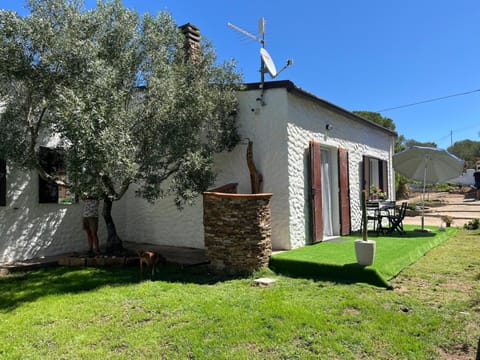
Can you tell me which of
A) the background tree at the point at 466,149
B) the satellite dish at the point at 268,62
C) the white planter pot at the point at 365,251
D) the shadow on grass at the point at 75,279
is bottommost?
the shadow on grass at the point at 75,279

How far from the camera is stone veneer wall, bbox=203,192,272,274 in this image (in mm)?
6359

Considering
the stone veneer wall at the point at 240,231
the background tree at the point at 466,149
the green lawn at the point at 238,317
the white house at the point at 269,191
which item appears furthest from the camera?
the background tree at the point at 466,149

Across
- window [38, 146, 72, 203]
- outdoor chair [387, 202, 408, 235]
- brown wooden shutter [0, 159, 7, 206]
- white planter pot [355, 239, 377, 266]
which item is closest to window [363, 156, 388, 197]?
outdoor chair [387, 202, 408, 235]

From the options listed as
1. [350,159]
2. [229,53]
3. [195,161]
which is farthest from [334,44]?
[195,161]

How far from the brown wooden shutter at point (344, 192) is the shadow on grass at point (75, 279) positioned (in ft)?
14.9

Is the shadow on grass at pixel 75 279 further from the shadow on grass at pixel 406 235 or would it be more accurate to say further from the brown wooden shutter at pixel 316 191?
the shadow on grass at pixel 406 235

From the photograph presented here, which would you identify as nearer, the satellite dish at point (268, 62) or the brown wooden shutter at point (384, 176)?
the satellite dish at point (268, 62)

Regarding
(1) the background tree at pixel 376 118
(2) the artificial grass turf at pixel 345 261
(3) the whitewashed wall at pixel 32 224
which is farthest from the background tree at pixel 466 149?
(3) the whitewashed wall at pixel 32 224

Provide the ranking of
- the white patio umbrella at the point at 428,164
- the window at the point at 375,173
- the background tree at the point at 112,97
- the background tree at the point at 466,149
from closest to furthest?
1. the background tree at the point at 112,97
2. the white patio umbrella at the point at 428,164
3. the window at the point at 375,173
4. the background tree at the point at 466,149

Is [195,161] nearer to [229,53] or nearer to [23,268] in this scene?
[229,53]

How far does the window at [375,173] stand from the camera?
11508 millimetres

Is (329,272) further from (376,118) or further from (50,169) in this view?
(376,118)

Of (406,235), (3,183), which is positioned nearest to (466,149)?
(406,235)

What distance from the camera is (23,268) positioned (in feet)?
22.6
